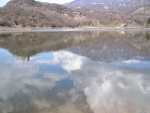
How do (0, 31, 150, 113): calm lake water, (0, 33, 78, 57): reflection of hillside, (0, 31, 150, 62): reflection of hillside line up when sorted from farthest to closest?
(0, 33, 78, 57): reflection of hillside < (0, 31, 150, 62): reflection of hillside < (0, 31, 150, 113): calm lake water

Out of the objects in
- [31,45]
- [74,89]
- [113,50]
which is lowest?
[31,45]

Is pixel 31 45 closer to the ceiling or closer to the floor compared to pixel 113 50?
closer to the floor

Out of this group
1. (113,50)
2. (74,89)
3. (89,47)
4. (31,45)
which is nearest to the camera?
(74,89)

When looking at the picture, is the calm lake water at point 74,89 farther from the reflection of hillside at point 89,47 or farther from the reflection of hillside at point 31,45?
the reflection of hillside at point 31,45

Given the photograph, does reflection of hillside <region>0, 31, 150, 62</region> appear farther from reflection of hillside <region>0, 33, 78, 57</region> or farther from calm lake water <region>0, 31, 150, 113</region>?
calm lake water <region>0, 31, 150, 113</region>

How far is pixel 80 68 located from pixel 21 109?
34.3ft

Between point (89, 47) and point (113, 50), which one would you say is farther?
point (89, 47)

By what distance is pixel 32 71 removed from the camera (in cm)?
1919

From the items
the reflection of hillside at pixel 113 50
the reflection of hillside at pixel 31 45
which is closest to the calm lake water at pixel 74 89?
the reflection of hillside at pixel 113 50

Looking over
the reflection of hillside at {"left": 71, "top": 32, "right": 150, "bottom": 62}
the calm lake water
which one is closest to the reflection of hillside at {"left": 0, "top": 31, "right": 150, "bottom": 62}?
the reflection of hillside at {"left": 71, "top": 32, "right": 150, "bottom": 62}

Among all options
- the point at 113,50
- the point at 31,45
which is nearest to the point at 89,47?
the point at 113,50

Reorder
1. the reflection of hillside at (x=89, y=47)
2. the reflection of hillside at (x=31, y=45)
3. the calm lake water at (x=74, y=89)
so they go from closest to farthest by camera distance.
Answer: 1. the calm lake water at (x=74, y=89)
2. the reflection of hillside at (x=89, y=47)
3. the reflection of hillside at (x=31, y=45)

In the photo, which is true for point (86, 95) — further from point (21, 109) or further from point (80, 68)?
point (80, 68)

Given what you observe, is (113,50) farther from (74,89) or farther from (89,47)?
(74,89)
